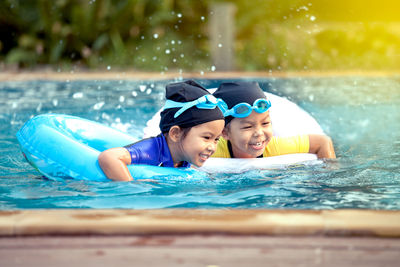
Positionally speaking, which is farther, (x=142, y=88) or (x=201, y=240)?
(x=142, y=88)

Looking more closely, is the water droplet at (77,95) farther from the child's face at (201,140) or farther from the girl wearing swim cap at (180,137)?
the child's face at (201,140)

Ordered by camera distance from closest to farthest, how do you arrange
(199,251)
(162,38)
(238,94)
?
1. (199,251)
2. (238,94)
3. (162,38)

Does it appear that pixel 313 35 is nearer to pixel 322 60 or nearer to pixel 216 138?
pixel 322 60

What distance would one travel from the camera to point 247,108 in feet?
12.6

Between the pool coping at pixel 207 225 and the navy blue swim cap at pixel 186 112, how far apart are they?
1.19 meters

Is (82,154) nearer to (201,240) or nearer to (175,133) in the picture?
(175,133)

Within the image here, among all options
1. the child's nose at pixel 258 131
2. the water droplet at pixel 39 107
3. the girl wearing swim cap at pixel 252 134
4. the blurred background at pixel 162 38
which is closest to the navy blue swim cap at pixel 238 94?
the girl wearing swim cap at pixel 252 134

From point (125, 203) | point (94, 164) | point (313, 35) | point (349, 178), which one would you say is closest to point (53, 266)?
point (125, 203)

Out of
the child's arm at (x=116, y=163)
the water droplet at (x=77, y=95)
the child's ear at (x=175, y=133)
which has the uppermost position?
the water droplet at (x=77, y=95)

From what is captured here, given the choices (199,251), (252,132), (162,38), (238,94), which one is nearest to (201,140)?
(252,132)

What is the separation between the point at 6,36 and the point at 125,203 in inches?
352

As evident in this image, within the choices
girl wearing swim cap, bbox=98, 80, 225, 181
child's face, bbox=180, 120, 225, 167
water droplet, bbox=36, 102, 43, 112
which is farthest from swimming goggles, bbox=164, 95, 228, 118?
water droplet, bbox=36, 102, 43, 112

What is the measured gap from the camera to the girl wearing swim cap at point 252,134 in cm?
383

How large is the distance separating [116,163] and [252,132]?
98 cm
